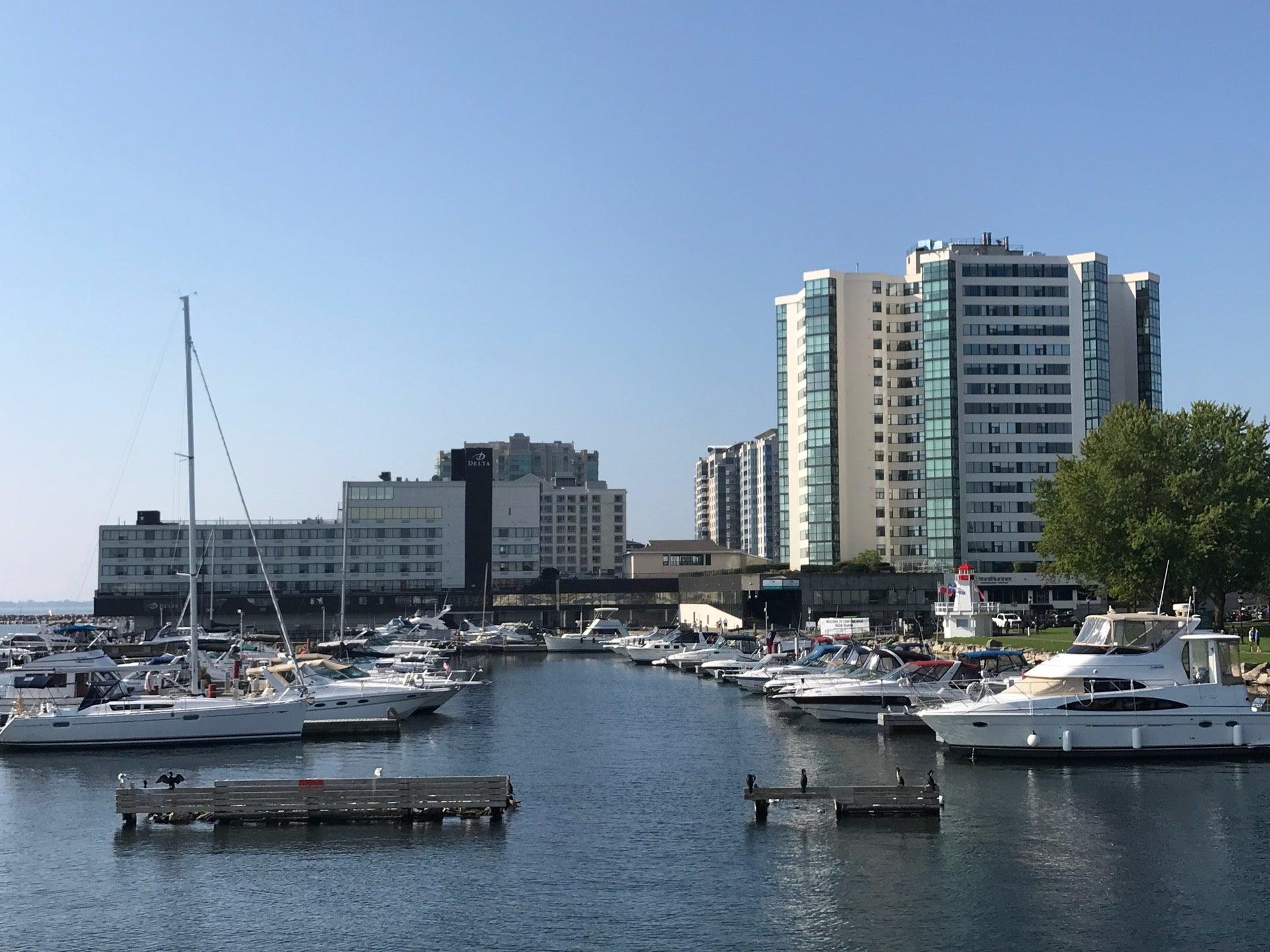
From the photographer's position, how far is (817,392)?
160625 millimetres

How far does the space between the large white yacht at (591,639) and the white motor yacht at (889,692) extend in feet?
247

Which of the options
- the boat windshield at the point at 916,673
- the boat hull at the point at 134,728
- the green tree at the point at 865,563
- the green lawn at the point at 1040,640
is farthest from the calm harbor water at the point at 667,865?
the green tree at the point at 865,563

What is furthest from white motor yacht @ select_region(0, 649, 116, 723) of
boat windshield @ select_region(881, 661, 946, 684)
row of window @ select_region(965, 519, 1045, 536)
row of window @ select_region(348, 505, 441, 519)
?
row of window @ select_region(965, 519, 1045, 536)

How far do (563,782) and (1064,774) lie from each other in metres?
18.6

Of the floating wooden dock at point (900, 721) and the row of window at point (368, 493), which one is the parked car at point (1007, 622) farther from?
the row of window at point (368, 493)

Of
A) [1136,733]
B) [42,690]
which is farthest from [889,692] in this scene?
[42,690]

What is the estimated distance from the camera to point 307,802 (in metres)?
→ 39.0

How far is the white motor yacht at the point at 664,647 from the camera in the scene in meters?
120

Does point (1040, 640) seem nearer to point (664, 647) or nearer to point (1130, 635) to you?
point (664, 647)

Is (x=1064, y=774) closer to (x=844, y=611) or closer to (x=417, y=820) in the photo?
(x=417, y=820)

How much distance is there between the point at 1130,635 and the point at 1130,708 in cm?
315

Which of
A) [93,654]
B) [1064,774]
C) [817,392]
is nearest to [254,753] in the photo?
[1064,774]

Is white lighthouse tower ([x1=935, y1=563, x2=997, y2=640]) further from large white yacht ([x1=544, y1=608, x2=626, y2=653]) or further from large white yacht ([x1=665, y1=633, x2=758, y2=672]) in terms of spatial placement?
large white yacht ([x1=544, y1=608, x2=626, y2=653])

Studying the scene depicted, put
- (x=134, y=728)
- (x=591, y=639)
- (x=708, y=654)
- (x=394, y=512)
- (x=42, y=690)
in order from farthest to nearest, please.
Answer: (x=394, y=512) → (x=591, y=639) → (x=708, y=654) → (x=42, y=690) → (x=134, y=728)
